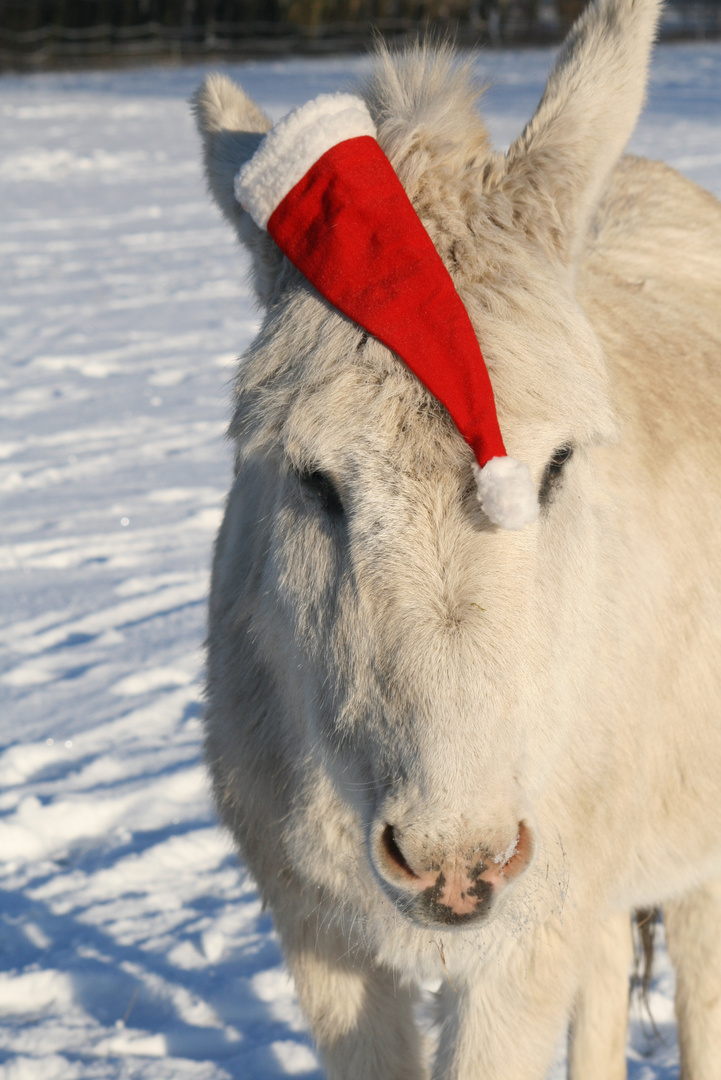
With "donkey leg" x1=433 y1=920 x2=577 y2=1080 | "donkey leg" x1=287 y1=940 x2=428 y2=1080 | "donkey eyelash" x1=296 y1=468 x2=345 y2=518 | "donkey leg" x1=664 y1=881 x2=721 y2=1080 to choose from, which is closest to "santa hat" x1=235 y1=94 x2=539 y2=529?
"donkey eyelash" x1=296 y1=468 x2=345 y2=518

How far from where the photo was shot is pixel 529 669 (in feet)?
5.43

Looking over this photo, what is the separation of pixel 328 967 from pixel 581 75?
1.88 metres

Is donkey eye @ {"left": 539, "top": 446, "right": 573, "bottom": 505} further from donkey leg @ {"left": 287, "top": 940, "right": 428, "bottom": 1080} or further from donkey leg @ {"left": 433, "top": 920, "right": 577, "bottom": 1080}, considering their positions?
donkey leg @ {"left": 287, "top": 940, "right": 428, "bottom": 1080}

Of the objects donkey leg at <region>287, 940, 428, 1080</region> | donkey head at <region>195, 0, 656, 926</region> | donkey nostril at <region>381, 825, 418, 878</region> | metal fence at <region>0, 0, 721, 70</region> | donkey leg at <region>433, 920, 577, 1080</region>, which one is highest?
donkey head at <region>195, 0, 656, 926</region>

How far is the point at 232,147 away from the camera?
6.93ft

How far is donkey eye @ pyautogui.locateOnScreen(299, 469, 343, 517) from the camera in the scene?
1727mm

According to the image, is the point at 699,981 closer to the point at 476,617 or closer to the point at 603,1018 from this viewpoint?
the point at 603,1018

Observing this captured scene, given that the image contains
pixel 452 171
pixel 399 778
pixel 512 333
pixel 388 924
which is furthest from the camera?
pixel 388 924

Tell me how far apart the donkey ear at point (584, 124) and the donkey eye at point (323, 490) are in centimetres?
61

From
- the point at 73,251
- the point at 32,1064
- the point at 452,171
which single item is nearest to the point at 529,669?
the point at 452,171

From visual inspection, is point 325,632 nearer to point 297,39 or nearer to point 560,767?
point 560,767

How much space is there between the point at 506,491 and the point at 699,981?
1946 mm

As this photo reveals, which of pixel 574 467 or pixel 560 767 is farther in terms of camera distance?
pixel 560 767

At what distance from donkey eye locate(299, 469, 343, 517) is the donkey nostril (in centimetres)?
52
